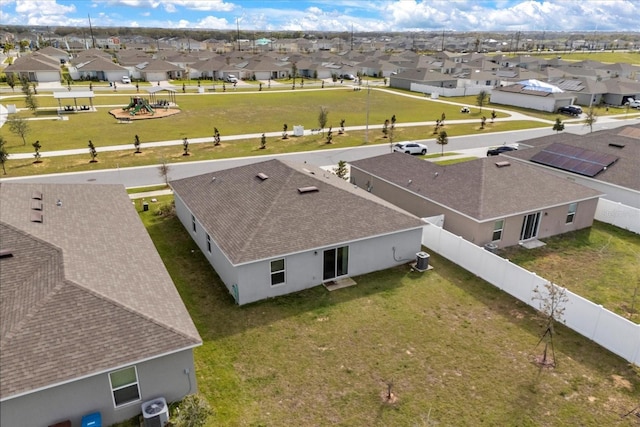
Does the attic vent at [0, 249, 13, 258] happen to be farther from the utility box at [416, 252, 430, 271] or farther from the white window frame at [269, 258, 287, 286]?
the utility box at [416, 252, 430, 271]

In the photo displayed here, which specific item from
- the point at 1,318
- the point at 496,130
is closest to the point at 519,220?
the point at 1,318

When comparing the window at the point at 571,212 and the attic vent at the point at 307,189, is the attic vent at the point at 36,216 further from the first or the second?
the window at the point at 571,212

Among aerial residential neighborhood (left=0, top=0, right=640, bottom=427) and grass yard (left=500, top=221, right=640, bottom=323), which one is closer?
aerial residential neighborhood (left=0, top=0, right=640, bottom=427)

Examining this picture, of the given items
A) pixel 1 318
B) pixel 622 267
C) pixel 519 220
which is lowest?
pixel 622 267

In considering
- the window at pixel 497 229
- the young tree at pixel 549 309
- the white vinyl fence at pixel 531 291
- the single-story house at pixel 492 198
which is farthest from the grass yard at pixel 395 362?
the single-story house at pixel 492 198

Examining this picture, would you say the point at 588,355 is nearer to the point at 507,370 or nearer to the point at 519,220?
the point at 507,370

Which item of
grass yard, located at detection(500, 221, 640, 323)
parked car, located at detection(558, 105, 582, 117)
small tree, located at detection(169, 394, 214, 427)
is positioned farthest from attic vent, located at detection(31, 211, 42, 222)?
parked car, located at detection(558, 105, 582, 117)
